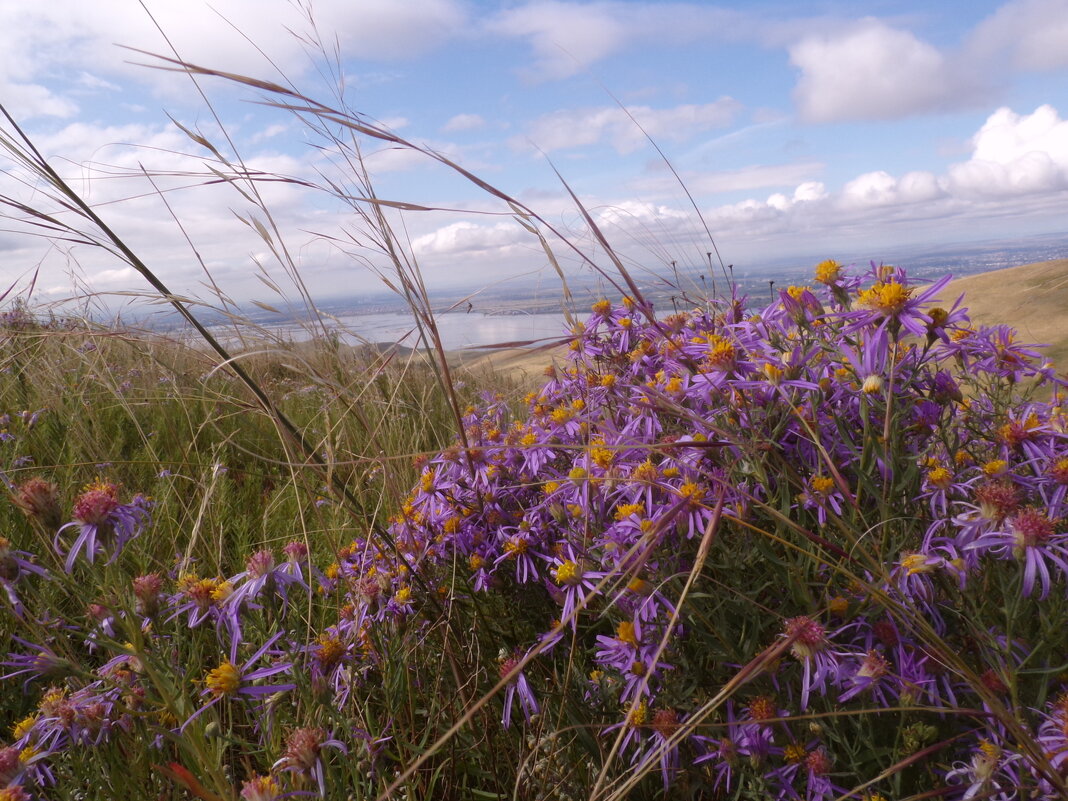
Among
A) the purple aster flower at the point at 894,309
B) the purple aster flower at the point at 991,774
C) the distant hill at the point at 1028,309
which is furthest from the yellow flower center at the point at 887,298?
the distant hill at the point at 1028,309

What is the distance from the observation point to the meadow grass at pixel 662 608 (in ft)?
3.70

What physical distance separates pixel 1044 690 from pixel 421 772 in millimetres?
1181

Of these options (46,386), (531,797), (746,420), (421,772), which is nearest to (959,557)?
(746,420)

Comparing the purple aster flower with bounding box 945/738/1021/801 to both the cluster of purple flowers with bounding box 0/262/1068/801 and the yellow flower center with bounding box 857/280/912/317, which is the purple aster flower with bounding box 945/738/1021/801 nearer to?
the cluster of purple flowers with bounding box 0/262/1068/801

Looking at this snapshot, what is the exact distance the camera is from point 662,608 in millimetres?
1399

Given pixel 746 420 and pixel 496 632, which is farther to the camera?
pixel 496 632

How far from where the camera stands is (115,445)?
3.05m

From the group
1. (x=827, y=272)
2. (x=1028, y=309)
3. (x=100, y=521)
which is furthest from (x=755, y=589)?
(x=1028, y=309)

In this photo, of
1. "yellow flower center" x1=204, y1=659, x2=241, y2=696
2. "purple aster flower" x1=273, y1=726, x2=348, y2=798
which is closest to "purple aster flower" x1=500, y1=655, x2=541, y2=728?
"purple aster flower" x1=273, y1=726, x2=348, y2=798

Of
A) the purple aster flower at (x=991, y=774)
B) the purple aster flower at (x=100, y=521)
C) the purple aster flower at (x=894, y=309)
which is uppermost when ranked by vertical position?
the purple aster flower at (x=894, y=309)

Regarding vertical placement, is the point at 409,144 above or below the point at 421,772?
above

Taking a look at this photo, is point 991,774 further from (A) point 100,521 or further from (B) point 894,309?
(A) point 100,521

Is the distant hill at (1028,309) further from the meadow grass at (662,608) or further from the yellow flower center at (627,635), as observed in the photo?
the yellow flower center at (627,635)

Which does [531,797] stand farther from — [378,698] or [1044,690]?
[1044,690]
